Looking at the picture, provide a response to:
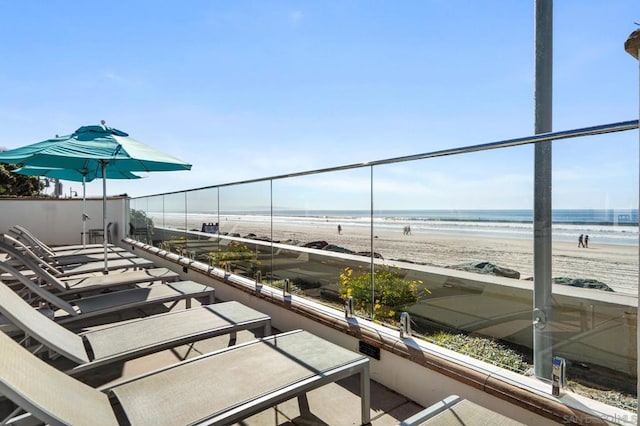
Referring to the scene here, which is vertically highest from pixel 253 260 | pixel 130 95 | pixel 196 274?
pixel 130 95

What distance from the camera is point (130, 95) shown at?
10.2 metres

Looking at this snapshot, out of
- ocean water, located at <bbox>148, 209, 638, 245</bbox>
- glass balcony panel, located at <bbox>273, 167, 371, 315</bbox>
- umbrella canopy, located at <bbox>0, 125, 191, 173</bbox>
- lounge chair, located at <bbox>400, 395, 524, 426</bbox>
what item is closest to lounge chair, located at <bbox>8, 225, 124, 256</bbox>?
umbrella canopy, located at <bbox>0, 125, 191, 173</bbox>

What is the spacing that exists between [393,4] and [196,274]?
5749 mm

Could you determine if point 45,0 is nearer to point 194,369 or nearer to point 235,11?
point 235,11

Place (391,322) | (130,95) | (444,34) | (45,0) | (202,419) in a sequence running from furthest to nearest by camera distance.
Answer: (130,95)
(444,34)
(45,0)
(391,322)
(202,419)

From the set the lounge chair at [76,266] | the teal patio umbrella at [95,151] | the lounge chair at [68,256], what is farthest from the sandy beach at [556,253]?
the lounge chair at [68,256]

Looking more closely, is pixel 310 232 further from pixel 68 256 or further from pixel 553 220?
pixel 68 256

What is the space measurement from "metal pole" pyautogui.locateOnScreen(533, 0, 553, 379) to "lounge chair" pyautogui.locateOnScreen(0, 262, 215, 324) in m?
3.21

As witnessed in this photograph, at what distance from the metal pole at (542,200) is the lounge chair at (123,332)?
78.3 inches

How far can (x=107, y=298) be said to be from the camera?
12.4ft

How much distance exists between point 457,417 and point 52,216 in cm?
1238

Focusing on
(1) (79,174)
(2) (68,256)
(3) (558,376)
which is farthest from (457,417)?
(1) (79,174)

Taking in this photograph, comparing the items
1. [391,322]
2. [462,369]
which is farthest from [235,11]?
[462,369]

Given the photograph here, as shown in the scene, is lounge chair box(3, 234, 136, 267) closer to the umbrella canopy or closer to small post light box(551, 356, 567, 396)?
the umbrella canopy
